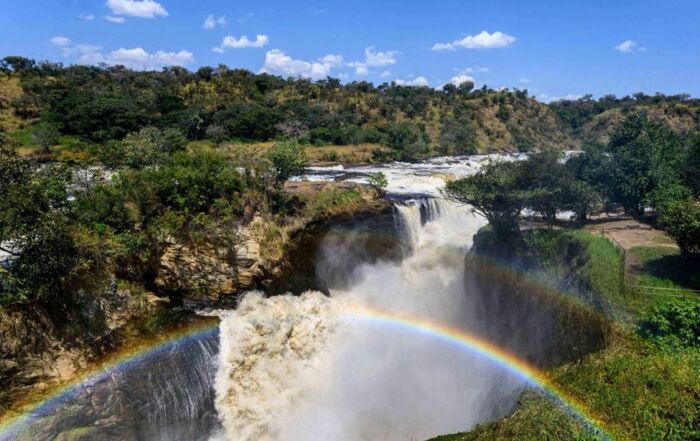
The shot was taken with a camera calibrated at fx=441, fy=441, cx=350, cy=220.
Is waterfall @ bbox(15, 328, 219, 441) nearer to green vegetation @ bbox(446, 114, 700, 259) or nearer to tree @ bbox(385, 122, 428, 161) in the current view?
green vegetation @ bbox(446, 114, 700, 259)

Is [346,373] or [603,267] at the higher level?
[603,267]

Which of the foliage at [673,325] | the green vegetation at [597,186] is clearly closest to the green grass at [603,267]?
the foliage at [673,325]

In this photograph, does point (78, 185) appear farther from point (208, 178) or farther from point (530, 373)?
point (530, 373)

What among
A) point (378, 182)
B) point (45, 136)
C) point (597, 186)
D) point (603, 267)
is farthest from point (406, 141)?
point (603, 267)

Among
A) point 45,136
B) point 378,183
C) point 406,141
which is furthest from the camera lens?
point 406,141

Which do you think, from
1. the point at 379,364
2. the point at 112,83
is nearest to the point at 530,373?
the point at 379,364

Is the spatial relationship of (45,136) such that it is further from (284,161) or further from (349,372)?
(349,372)

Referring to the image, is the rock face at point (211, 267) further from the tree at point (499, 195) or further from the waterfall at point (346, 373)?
the tree at point (499, 195)
